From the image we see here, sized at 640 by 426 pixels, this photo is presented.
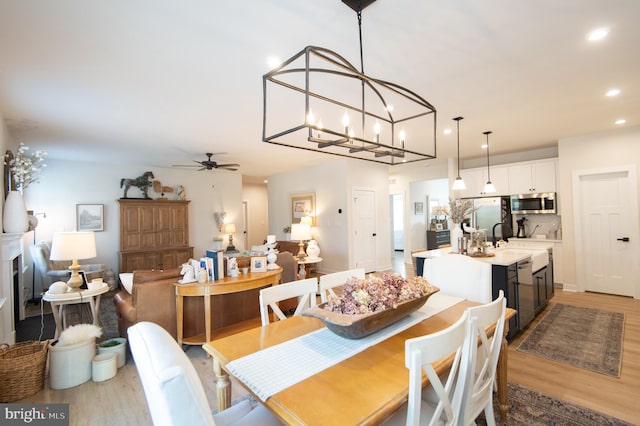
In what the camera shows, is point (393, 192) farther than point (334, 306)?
Yes

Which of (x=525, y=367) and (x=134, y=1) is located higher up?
(x=134, y=1)

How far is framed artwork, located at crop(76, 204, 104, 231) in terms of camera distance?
19.6 feet

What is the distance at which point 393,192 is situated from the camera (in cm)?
835

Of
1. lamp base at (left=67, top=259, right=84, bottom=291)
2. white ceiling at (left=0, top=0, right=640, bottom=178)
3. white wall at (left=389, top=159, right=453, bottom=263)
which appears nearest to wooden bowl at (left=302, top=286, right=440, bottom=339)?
white ceiling at (left=0, top=0, right=640, bottom=178)

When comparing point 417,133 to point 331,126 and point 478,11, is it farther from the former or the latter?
point 478,11

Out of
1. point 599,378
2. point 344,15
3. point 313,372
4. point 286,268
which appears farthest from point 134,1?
point 599,378

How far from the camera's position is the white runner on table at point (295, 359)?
1174 millimetres

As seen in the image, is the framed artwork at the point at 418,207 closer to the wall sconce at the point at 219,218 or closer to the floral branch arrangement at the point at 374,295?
the wall sconce at the point at 219,218

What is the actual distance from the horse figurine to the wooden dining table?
6.15m

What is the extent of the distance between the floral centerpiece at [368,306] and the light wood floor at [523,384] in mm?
1468

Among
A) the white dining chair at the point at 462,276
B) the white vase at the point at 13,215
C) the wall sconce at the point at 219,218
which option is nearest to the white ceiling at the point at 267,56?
the white vase at the point at 13,215

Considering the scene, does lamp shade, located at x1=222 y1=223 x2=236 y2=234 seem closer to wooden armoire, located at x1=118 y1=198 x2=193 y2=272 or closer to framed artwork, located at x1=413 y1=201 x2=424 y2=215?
wooden armoire, located at x1=118 y1=198 x2=193 y2=272

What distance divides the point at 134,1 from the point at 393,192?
24.2 ft

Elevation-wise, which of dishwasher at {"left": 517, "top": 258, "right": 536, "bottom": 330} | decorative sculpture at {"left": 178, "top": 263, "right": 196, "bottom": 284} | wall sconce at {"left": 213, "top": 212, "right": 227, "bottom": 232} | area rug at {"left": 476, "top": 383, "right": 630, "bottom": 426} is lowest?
area rug at {"left": 476, "top": 383, "right": 630, "bottom": 426}
